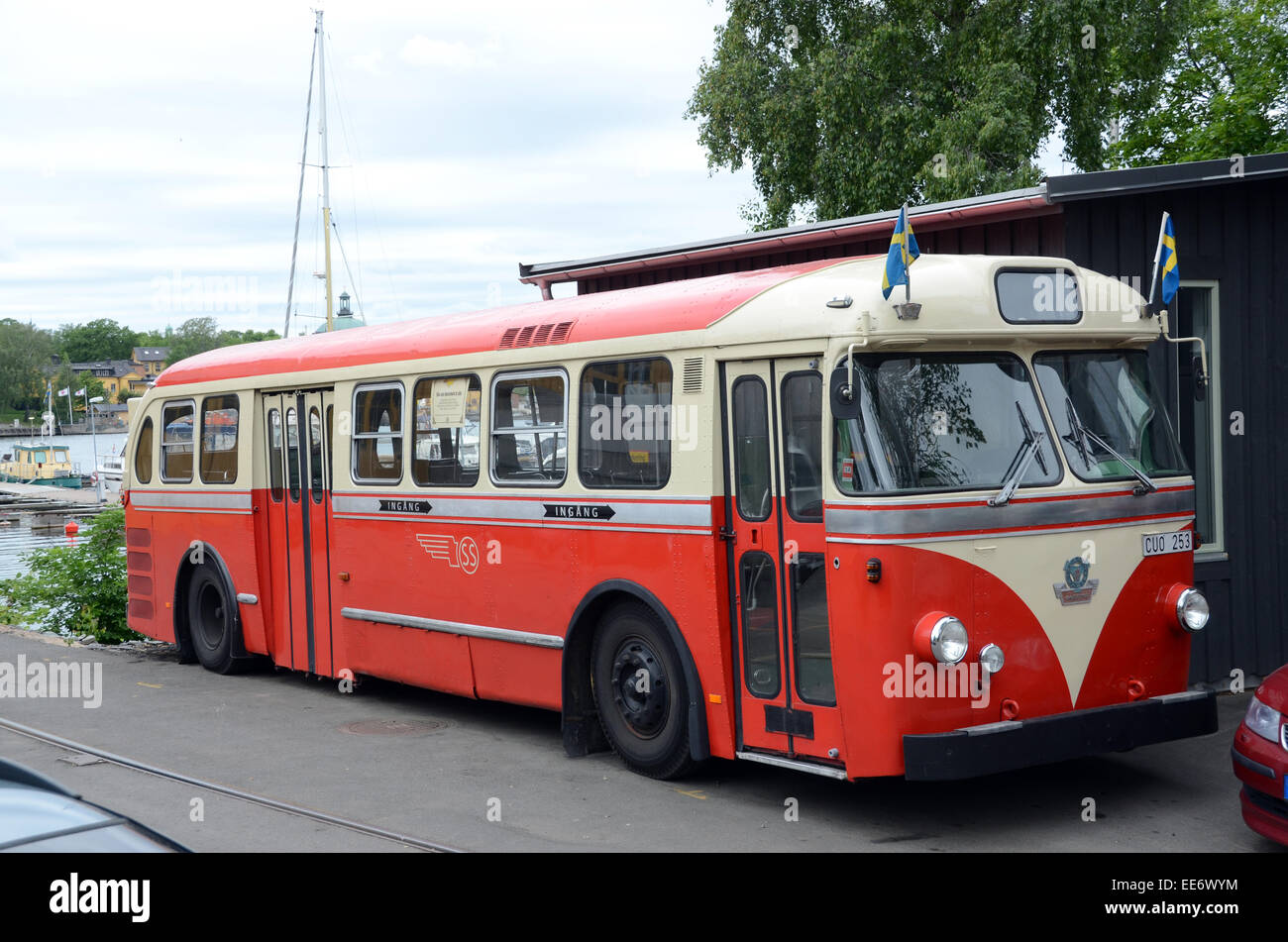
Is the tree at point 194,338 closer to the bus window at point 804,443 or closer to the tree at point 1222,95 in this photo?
the tree at point 1222,95

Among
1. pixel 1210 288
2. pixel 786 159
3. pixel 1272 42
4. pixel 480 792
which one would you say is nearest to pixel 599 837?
pixel 480 792

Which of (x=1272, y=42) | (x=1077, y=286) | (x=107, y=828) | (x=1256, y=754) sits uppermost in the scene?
(x=1272, y=42)

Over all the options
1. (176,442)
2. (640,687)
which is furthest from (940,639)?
(176,442)

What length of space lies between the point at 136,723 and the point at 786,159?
18.7 meters

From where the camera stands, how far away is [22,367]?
13625 cm

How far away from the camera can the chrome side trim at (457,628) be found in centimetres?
920

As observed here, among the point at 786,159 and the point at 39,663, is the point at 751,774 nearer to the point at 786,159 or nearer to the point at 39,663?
the point at 39,663

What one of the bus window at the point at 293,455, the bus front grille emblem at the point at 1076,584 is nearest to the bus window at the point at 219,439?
the bus window at the point at 293,455

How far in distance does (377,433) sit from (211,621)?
368cm

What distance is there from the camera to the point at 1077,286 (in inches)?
304

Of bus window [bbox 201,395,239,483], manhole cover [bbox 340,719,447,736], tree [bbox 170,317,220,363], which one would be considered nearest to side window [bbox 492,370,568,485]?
manhole cover [bbox 340,719,447,736]

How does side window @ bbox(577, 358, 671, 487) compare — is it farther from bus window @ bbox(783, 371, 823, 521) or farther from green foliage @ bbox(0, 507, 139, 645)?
green foliage @ bbox(0, 507, 139, 645)

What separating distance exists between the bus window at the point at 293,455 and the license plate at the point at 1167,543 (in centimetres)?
711

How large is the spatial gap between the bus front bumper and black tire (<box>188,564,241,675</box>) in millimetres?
7901
